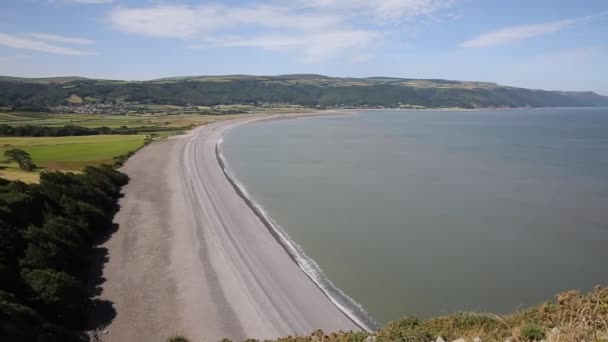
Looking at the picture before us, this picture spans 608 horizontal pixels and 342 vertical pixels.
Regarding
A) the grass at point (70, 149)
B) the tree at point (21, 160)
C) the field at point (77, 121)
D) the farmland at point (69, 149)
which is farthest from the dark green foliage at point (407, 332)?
the field at point (77, 121)

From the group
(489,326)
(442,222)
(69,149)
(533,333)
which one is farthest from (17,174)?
(533,333)

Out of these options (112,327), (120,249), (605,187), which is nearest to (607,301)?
(112,327)

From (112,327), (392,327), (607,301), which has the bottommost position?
(112,327)

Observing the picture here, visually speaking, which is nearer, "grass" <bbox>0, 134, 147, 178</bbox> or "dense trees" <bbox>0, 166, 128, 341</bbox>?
"dense trees" <bbox>0, 166, 128, 341</bbox>

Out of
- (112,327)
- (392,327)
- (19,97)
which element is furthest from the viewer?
(19,97)

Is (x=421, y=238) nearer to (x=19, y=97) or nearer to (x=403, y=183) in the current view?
(x=403, y=183)

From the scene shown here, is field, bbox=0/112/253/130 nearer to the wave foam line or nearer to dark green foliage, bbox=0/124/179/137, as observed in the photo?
dark green foliage, bbox=0/124/179/137

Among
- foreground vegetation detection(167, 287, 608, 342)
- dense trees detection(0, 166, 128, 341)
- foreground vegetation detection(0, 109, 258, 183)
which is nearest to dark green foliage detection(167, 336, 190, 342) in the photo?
dense trees detection(0, 166, 128, 341)
